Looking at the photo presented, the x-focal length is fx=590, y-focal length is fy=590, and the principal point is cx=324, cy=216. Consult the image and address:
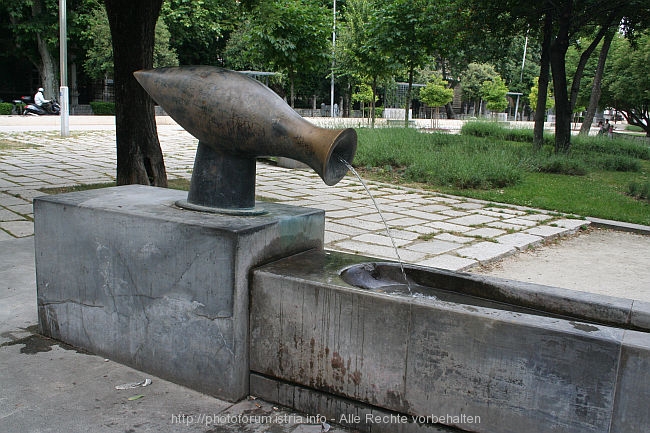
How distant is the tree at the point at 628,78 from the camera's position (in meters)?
25.4

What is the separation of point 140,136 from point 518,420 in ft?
19.0

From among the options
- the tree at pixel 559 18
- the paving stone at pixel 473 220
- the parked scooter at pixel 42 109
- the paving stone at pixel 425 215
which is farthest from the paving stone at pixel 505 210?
the parked scooter at pixel 42 109

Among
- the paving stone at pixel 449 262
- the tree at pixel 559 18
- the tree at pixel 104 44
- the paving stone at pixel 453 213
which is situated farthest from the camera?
the tree at pixel 104 44

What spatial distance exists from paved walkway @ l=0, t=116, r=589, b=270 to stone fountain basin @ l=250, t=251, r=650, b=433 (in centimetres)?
232

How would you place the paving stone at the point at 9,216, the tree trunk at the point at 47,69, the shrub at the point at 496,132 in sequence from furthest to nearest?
the tree trunk at the point at 47,69, the shrub at the point at 496,132, the paving stone at the point at 9,216

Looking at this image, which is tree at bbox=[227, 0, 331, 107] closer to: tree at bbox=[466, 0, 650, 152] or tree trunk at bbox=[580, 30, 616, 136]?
tree at bbox=[466, 0, 650, 152]

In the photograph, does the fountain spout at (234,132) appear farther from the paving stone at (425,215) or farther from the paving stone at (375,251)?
the paving stone at (425,215)

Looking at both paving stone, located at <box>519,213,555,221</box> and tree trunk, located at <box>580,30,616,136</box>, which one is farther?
tree trunk, located at <box>580,30,616,136</box>

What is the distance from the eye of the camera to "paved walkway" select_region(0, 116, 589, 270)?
18.1 ft

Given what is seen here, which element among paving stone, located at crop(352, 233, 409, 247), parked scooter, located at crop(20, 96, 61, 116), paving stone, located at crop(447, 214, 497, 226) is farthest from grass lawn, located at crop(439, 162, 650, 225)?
parked scooter, located at crop(20, 96, 61, 116)

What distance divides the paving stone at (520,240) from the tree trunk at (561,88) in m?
7.66

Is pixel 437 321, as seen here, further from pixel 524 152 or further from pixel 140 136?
pixel 524 152

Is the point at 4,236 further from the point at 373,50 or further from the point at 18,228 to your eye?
the point at 373,50

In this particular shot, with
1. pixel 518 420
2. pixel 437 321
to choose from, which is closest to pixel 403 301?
pixel 437 321
